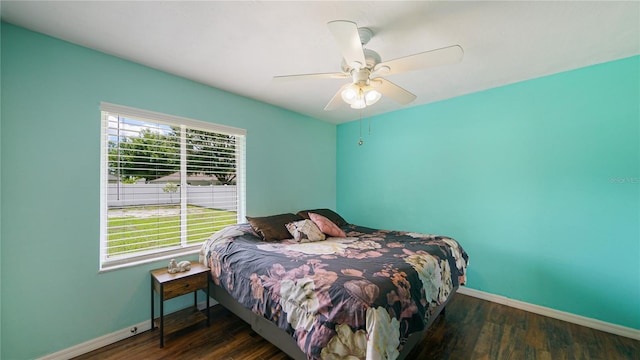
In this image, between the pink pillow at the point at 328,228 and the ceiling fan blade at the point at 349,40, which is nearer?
the ceiling fan blade at the point at 349,40

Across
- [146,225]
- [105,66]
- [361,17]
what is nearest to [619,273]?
[361,17]

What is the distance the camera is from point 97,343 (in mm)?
1989

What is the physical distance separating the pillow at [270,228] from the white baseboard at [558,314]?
94.5 inches

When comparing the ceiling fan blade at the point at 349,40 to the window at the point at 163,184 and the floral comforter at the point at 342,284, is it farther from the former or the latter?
the window at the point at 163,184

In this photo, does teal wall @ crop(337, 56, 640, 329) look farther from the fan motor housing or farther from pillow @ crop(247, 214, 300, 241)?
the fan motor housing

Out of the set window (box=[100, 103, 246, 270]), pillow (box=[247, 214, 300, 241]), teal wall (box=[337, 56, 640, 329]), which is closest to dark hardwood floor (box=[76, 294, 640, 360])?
teal wall (box=[337, 56, 640, 329])

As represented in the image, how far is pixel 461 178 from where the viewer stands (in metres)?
3.09

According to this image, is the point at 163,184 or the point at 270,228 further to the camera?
the point at 270,228

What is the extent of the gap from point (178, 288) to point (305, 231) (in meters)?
1.29

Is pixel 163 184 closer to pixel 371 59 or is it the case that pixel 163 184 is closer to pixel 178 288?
pixel 178 288

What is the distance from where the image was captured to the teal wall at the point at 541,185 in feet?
7.23

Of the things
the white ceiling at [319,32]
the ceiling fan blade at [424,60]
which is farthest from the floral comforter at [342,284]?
the white ceiling at [319,32]

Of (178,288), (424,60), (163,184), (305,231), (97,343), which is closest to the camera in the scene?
(424,60)

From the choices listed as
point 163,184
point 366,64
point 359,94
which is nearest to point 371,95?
point 359,94
